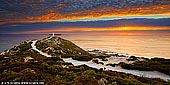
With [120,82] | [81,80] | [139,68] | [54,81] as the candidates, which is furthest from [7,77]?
[139,68]

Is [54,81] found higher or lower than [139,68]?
higher

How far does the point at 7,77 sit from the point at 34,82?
227 centimetres

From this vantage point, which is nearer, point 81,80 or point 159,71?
point 81,80

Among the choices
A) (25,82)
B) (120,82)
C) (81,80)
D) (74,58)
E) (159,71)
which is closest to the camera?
(25,82)

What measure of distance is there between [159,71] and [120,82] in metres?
15.9

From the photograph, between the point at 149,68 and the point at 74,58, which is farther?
the point at 74,58

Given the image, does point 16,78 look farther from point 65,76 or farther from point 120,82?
point 120,82

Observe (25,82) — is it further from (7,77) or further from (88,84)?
(88,84)

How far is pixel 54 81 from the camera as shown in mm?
13984

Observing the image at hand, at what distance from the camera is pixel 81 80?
14172 millimetres

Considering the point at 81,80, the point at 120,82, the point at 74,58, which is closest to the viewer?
the point at 81,80

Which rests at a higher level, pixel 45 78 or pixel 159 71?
pixel 45 78

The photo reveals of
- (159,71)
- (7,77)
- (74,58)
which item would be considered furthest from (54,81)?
(74,58)

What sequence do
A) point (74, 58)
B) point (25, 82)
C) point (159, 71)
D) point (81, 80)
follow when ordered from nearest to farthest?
point (25, 82) < point (81, 80) < point (159, 71) < point (74, 58)
